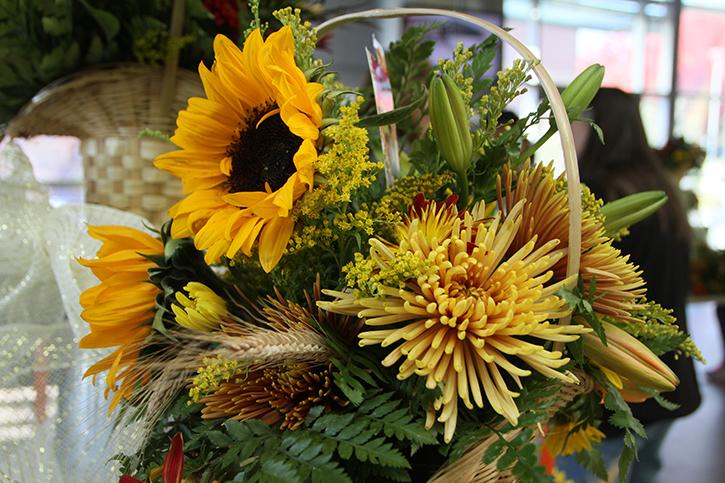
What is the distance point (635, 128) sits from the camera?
169cm

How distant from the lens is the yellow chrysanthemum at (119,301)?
1.58ft

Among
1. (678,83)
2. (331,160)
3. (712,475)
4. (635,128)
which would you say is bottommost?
(712,475)

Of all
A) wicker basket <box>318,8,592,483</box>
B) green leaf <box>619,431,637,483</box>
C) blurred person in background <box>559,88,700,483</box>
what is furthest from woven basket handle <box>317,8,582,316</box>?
blurred person in background <box>559,88,700,483</box>

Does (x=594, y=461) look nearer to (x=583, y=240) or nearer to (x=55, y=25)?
(x=583, y=240)

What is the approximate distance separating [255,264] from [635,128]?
4.69 feet

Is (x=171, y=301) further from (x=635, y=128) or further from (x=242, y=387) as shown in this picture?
(x=635, y=128)

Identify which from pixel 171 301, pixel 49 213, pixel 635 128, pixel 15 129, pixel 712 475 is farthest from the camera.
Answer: pixel 712 475

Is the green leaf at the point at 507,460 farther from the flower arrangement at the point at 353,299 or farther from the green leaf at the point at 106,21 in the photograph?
the green leaf at the point at 106,21

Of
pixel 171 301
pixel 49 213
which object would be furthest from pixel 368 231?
pixel 49 213

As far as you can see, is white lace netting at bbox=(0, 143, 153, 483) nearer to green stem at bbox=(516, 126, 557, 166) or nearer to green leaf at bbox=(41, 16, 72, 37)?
green leaf at bbox=(41, 16, 72, 37)

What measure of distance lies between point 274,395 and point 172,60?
0.51 m

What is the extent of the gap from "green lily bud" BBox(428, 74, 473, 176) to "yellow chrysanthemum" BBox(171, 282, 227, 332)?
0.62ft

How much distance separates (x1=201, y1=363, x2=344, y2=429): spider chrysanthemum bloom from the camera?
433 mm

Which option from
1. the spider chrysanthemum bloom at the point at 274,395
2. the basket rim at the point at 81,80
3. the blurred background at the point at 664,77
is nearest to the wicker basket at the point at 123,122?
the basket rim at the point at 81,80
